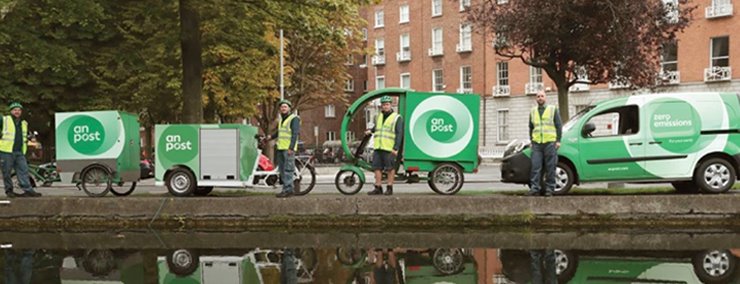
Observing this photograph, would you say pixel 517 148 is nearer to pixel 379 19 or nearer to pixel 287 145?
pixel 287 145

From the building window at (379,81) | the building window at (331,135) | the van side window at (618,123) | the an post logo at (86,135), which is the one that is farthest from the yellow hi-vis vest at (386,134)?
the building window at (331,135)

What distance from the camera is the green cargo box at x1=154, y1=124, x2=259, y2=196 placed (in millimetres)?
14641

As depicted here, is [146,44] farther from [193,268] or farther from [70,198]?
[193,268]

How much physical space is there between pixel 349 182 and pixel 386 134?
5.08 ft

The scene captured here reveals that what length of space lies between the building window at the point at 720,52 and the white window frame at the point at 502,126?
548 inches

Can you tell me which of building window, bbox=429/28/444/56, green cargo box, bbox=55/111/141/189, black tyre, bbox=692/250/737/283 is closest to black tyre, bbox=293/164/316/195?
green cargo box, bbox=55/111/141/189

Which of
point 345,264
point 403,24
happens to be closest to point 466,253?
point 345,264

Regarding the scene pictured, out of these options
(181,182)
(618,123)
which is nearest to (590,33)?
(618,123)

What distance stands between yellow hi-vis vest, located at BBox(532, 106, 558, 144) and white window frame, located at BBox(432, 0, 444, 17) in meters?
45.6

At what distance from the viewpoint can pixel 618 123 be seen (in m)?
14.1

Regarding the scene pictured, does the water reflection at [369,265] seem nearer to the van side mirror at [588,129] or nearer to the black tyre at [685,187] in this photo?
the van side mirror at [588,129]

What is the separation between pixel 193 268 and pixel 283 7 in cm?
1161

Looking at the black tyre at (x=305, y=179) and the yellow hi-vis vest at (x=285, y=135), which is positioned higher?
the yellow hi-vis vest at (x=285, y=135)

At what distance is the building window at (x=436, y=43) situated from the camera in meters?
58.0
